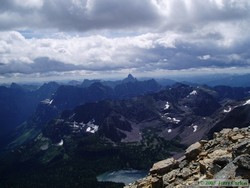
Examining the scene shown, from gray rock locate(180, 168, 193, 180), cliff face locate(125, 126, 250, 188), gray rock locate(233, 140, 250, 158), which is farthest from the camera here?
gray rock locate(180, 168, 193, 180)

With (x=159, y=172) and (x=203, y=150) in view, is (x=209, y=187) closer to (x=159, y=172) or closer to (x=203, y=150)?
(x=159, y=172)

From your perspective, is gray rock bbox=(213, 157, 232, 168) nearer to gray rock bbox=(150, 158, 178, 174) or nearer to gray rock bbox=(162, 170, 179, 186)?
gray rock bbox=(162, 170, 179, 186)

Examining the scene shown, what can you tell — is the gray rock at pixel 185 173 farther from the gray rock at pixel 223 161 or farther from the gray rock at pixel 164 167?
the gray rock at pixel 223 161

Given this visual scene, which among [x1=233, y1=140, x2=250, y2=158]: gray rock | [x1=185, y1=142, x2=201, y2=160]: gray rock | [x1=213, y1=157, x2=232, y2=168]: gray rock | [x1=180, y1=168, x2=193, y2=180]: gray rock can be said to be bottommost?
[x1=180, y1=168, x2=193, y2=180]: gray rock

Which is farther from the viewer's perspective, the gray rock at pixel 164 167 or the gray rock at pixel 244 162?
the gray rock at pixel 164 167

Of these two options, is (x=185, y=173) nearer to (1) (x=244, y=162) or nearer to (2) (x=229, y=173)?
(2) (x=229, y=173)

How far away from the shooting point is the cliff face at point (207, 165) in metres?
28.1

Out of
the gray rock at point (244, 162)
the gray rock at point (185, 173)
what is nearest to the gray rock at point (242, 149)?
the gray rock at point (244, 162)

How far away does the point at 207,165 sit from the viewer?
35000 millimetres

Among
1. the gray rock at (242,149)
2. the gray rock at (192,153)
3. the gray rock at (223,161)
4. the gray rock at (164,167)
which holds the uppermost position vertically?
the gray rock at (242,149)

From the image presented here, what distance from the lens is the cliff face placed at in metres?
28.1

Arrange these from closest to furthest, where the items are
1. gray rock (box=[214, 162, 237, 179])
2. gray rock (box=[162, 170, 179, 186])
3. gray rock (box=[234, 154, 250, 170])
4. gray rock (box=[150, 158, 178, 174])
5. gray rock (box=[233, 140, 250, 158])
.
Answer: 1. gray rock (box=[234, 154, 250, 170])
2. gray rock (box=[214, 162, 237, 179])
3. gray rock (box=[233, 140, 250, 158])
4. gray rock (box=[162, 170, 179, 186])
5. gray rock (box=[150, 158, 178, 174])

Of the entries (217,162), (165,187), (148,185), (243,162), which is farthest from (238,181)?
(148,185)

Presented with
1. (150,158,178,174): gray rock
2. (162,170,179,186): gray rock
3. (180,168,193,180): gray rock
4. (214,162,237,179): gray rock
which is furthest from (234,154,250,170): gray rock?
(150,158,178,174): gray rock
